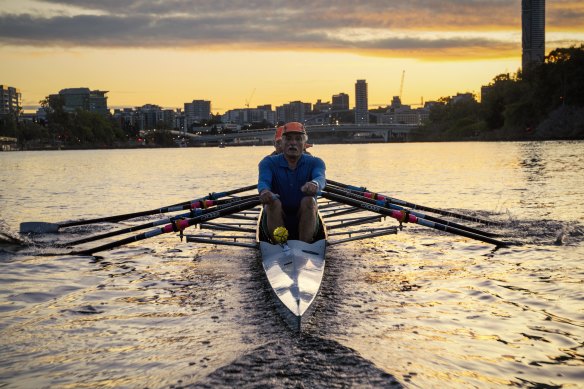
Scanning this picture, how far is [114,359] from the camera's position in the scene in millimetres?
6738

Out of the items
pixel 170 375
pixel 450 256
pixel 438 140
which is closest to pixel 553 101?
pixel 438 140

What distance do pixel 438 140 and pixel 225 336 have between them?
19088 centimetres

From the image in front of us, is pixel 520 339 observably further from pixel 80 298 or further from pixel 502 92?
pixel 502 92

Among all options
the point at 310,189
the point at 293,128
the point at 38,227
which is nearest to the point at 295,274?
the point at 310,189

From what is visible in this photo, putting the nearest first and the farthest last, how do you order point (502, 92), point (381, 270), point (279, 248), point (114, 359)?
point (114, 359) → point (279, 248) → point (381, 270) → point (502, 92)

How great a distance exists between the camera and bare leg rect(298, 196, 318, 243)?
9.84 metres

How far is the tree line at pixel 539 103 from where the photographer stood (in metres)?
115

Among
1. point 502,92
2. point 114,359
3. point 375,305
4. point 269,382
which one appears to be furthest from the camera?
point 502,92

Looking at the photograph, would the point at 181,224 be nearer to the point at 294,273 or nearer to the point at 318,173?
the point at 318,173

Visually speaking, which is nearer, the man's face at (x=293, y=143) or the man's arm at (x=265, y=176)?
the man's arm at (x=265, y=176)

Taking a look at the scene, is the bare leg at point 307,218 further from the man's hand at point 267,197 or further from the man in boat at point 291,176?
the man's hand at point 267,197

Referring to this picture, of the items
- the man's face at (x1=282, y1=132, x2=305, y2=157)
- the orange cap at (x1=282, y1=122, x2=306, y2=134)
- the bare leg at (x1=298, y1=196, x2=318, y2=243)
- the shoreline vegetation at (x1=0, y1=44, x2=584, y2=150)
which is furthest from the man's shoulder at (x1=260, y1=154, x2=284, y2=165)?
the shoreline vegetation at (x1=0, y1=44, x2=584, y2=150)

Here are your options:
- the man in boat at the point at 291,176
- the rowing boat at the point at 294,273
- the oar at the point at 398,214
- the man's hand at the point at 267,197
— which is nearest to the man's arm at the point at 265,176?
the man in boat at the point at 291,176

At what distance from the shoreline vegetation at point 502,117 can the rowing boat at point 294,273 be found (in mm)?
115770
